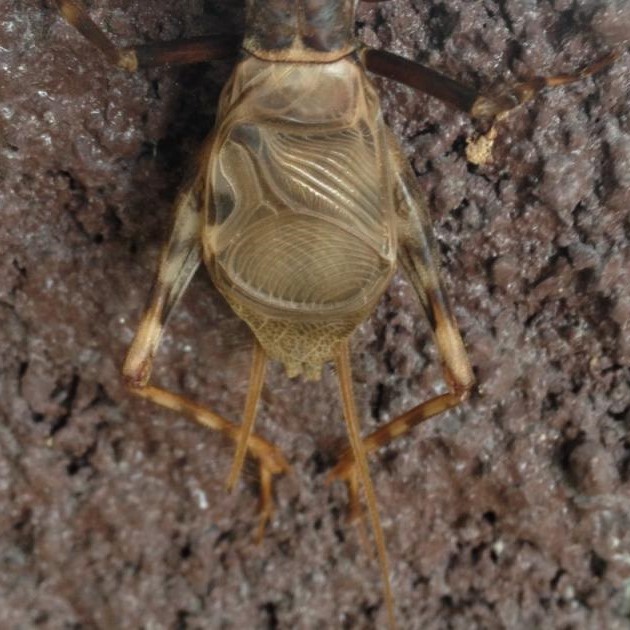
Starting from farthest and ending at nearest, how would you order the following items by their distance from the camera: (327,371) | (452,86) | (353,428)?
(327,371) < (452,86) < (353,428)

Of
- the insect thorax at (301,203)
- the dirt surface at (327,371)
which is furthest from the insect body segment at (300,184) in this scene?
the dirt surface at (327,371)

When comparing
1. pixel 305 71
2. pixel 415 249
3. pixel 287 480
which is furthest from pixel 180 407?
pixel 305 71

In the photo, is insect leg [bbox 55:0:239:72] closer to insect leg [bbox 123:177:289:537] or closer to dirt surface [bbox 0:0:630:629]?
dirt surface [bbox 0:0:630:629]

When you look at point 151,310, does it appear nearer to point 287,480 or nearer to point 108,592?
point 287,480

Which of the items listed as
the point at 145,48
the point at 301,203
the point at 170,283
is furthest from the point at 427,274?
the point at 145,48

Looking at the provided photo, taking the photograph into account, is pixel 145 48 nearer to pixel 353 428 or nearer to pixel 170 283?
pixel 170 283

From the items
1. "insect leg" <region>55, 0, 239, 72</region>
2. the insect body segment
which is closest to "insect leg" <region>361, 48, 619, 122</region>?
the insect body segment
